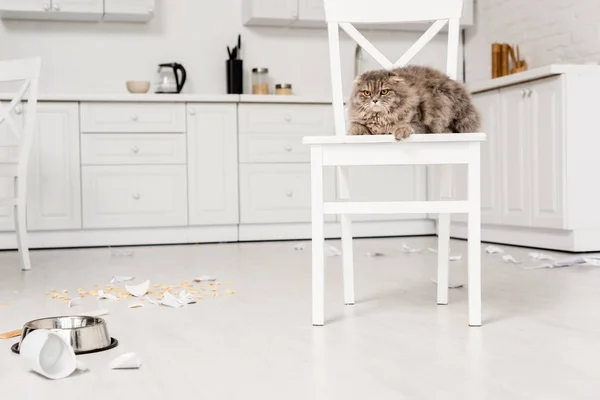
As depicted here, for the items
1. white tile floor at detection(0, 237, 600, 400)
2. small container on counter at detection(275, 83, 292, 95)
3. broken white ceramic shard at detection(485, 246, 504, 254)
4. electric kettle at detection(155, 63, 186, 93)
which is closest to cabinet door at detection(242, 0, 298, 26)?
small container on counter at detection(275, 83, 292, 95)

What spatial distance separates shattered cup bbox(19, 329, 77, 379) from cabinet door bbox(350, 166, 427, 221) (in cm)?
354

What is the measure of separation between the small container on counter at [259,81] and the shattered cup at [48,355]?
3.65 metres

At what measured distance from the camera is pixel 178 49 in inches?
209

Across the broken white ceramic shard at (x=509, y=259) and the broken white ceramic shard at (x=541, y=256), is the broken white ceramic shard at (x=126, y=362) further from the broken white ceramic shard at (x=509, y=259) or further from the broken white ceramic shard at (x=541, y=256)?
the broken white ceramic shard at (x=541, y=256)

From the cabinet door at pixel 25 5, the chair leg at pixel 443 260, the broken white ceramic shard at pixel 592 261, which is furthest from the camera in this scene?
the cabinet door at pixel 25 5

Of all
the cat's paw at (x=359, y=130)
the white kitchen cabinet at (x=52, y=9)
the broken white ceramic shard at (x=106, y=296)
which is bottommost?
the broken white ceramic shard at (x=106, y=296)

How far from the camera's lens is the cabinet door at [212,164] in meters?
4.84

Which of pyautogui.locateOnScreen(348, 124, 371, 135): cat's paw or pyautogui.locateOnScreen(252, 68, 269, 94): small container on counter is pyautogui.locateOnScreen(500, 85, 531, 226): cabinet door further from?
pyautogui.locateOnScreen(348, 124, 371, 135): cat's paw

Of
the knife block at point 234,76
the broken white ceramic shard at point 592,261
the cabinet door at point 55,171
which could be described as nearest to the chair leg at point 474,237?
the broken white ceramic shard at point 592,261

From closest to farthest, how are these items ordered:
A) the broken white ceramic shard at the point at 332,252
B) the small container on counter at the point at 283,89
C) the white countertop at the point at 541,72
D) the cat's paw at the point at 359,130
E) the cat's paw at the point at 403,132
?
the cat's paw at the point at 403,132
the cat's paw at the point at 359,130
the white countertop at the point at 541,72
the broken white ceramic shard at the point at 332,252
the small container on counter at the point at 283,89

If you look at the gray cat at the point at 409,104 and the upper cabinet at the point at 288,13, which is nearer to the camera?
the gray cat at the point at 409,104

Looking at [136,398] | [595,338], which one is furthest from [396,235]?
[136,398]

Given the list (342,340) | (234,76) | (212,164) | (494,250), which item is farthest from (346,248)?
(234,76)

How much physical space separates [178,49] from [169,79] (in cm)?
37
